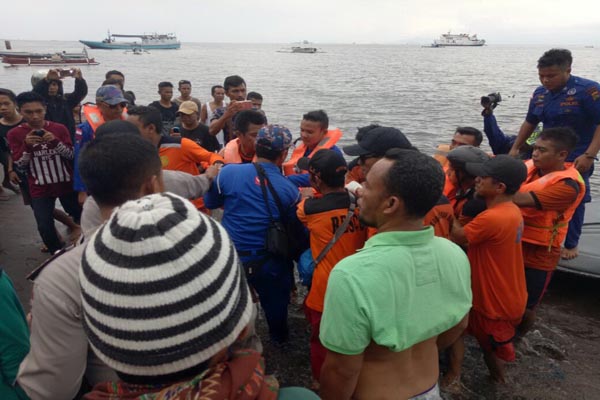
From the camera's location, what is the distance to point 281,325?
3.46 meters

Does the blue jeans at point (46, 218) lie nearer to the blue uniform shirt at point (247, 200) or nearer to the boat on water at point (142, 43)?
the blue uniform shirt at point (247, 200)

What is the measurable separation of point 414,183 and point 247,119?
2297mm

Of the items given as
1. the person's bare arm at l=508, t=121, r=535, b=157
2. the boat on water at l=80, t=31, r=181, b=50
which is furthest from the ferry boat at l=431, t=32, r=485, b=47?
the person's bare arm at l=508, t=121, r=535, b=157

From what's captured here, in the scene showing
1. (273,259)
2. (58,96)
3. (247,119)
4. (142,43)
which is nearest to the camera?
(273,259)

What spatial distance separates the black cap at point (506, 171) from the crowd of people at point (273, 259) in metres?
0.01

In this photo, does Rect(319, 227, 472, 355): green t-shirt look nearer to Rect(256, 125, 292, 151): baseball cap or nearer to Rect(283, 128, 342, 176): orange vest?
Rect(256, 125, 292, 151): baseball cap

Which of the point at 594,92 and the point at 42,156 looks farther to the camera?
the point at 42,156

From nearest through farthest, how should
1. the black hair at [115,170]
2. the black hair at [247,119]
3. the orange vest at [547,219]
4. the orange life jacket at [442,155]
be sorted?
the black hair at [115,170]
the orange vest at [547,219]
the black hair at [247,119]
the orange life jacket at [442,155]

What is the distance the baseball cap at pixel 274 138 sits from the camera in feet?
9.54

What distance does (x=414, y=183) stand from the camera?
1662mm

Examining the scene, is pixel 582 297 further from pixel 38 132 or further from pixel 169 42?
pixel 169 42

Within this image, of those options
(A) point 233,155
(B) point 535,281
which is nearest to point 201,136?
(A) point 233,155

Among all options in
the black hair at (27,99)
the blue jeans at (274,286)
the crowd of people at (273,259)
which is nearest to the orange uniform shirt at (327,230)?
the crowd of people at (273,259)

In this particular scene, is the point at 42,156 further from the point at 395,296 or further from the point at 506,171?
the point at 506,171
